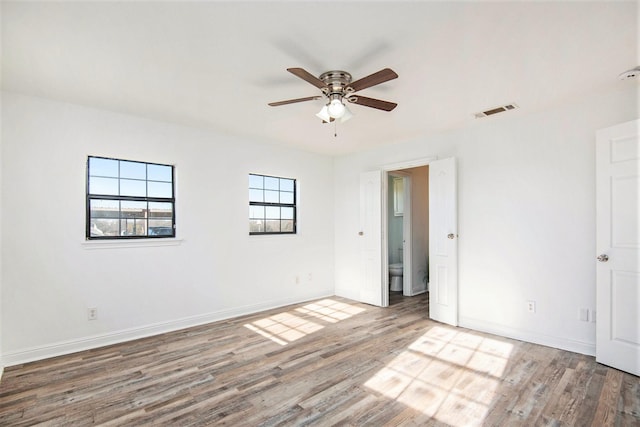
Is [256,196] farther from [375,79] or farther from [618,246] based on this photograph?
[618,246]

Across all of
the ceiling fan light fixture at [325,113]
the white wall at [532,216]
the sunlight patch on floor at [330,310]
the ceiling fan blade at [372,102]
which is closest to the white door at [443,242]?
the white wall at [532,216]

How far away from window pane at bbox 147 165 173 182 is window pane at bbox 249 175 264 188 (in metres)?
1.14

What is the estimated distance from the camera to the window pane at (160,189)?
12.5 ft

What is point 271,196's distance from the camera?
502 centimetres

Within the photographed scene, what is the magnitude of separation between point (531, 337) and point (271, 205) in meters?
3.69

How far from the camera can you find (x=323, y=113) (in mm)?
2643

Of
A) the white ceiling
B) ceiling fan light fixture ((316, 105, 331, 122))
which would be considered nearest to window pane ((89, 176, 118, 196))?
the white ceiling

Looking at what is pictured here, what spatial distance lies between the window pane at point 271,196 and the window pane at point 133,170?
66.9 inches

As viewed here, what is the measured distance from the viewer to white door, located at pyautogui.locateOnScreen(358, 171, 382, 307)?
499 centimetres

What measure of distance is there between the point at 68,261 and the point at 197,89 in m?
2.16

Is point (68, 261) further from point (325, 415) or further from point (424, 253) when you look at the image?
point (424, 253)

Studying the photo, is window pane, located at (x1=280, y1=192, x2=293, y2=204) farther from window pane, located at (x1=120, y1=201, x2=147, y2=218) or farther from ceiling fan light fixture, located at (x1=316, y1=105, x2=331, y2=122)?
ceiling fan light fixture, located at (x1=316, y1=105, x2=331, y2=122)

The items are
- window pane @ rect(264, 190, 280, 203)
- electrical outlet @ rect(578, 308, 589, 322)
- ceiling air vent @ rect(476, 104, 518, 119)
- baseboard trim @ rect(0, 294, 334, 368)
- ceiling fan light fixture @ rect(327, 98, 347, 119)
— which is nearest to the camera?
ceiling fan light fixture @ rect(327, 98, 347, 119)

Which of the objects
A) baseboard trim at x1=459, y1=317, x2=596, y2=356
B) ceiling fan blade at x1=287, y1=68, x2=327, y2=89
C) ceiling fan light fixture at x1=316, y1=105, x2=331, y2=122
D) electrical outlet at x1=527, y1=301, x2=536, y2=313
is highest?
ceiling fan blade at x1=287, y1=68, x2=327, y2=89
